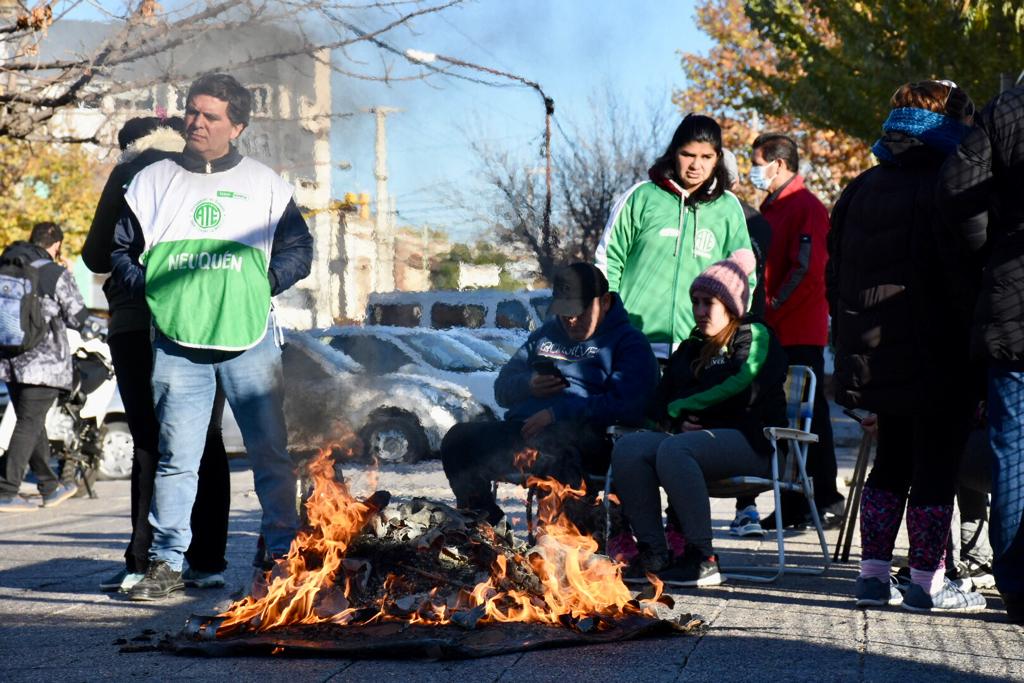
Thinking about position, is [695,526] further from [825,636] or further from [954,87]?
[954,87]

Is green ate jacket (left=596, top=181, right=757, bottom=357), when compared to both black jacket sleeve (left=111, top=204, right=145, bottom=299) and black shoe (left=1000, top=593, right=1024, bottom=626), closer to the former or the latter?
black jacket sleeve (left=111, top=204, right=145, bottom=299)

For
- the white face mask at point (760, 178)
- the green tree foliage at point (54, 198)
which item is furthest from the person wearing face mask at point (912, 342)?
the green tree foliage at point (54, 198)

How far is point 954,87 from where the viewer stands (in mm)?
5945

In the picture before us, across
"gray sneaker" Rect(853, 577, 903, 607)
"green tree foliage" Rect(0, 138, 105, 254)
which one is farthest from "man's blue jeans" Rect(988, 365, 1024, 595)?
"green tree foliage" Rect(0, 138, 105, 254)

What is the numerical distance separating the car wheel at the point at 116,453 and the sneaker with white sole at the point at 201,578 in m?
8.64

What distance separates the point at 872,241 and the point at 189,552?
328 cm

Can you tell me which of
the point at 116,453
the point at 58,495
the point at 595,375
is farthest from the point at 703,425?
the point at 116,453

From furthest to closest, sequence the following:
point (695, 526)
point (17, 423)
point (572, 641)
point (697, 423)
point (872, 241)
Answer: point (17, 423), point (697, 423), point (695, 526), point (872, 241), point (572, 641)

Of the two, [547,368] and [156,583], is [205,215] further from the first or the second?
[547,368]

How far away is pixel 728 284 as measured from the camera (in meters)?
6.77

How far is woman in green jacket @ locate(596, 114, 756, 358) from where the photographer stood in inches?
289

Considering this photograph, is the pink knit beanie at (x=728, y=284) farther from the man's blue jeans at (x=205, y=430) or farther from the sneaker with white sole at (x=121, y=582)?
the sneaker with white sole at (x=121, y=582)

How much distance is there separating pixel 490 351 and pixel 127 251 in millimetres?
1920

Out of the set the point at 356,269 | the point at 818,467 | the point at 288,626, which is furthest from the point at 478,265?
the point at 818,467
